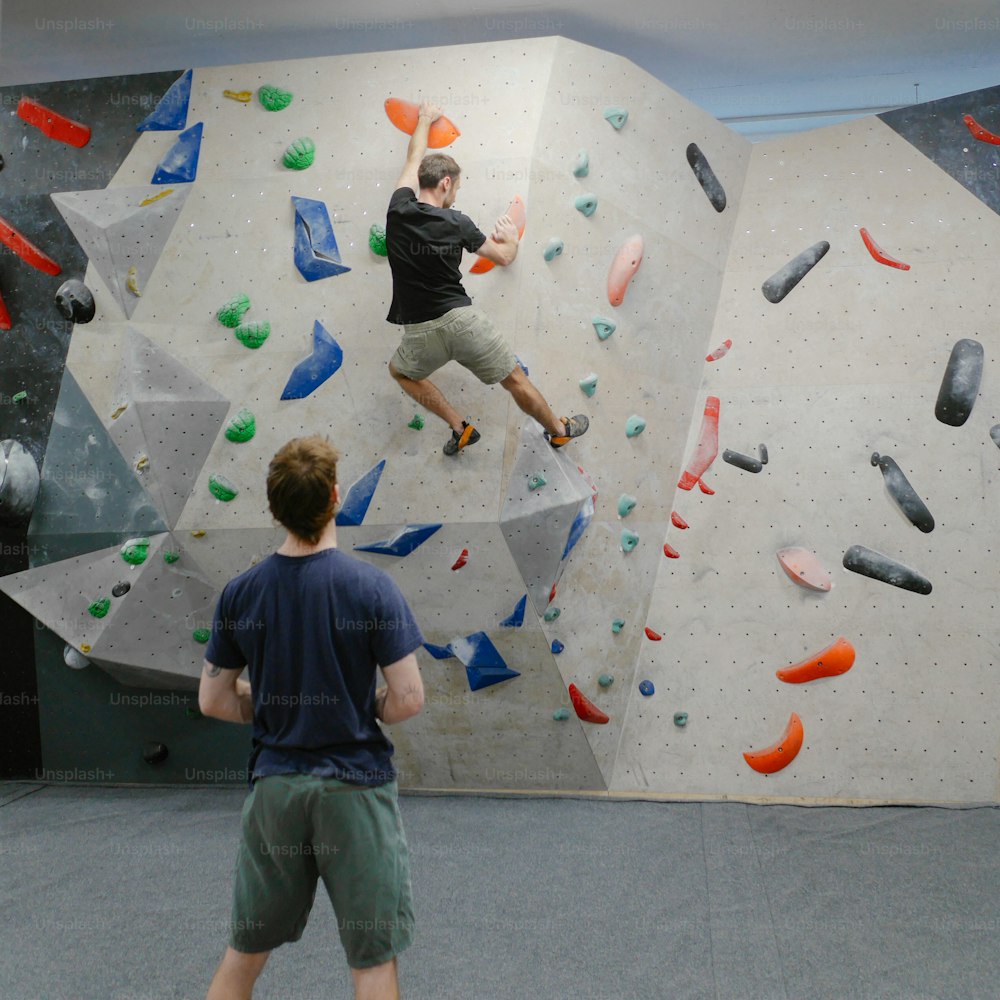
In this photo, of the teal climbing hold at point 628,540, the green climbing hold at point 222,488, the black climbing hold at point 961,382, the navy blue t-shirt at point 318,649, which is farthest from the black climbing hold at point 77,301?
the black climbing hold at point 961,382

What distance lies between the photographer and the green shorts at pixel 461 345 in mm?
3333

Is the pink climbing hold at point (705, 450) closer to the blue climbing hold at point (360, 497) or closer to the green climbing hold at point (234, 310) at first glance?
the blue climbing hold at point (360, 497)

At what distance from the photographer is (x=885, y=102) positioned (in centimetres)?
429

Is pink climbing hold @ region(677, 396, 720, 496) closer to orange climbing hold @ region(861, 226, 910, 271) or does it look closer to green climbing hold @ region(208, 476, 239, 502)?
orange climbing hold @ region(861, 226, 910, 271)

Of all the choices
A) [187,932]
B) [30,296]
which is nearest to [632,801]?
[187,932]

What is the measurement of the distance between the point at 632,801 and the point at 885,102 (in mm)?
3103

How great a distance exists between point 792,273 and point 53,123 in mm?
2927

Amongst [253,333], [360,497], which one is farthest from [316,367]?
[360,497]

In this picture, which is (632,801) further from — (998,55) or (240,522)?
(998,55)

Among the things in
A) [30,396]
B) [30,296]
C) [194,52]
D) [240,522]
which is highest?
[194,52]

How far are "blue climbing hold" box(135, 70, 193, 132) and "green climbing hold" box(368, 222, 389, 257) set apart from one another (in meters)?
0.87

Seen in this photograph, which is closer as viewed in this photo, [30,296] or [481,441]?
[481,441]

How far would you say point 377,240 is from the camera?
3.59 metres

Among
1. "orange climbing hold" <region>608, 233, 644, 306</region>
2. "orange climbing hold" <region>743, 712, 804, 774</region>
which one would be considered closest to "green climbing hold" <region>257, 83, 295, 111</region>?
"orange climbing hold" <region>608, 233, 644, 306</region>
